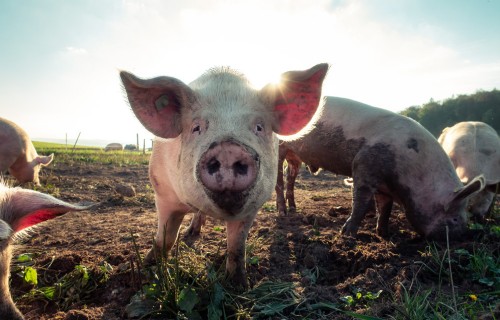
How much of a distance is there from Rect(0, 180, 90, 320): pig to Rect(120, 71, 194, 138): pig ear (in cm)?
84

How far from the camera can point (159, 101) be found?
2615mm

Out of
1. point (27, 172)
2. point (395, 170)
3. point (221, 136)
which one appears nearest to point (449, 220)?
point (395, 170)

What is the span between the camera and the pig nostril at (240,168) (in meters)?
2.01

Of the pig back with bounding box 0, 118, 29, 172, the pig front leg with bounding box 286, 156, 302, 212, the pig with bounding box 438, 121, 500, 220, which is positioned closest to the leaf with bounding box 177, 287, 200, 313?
the pig with bounding box 438, 121, 500, 220

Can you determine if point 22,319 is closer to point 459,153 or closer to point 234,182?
point 234,182

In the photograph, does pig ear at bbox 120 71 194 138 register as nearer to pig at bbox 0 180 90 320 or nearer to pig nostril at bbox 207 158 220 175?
pig nostril at bbox 207 158 220 175

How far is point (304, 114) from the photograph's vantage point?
2943 millimetres

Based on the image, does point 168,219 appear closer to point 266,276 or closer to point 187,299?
point 266,276

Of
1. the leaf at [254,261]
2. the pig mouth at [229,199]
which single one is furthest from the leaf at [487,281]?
the pig mouth at [229,199]

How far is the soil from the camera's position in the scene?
2.52 metres

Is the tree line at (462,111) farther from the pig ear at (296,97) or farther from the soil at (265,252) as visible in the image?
the pig ear at (296,97)

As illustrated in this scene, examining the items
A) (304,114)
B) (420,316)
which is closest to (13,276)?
(304,114)

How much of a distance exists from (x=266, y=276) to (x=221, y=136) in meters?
1.46

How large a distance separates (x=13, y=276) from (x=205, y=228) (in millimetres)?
2320
